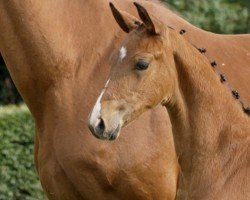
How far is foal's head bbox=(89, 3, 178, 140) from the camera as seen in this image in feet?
18.2

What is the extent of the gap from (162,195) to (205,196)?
974 mm

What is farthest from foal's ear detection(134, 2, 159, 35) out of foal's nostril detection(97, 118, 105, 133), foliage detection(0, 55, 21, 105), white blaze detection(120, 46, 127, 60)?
foliage detection(0, 55, 21, 105)

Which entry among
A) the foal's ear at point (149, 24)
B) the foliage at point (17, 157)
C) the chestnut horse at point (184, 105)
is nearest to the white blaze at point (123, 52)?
the chestnut horse at point (184, 105)

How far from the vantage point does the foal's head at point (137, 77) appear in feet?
18.2

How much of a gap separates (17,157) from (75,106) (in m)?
3.08

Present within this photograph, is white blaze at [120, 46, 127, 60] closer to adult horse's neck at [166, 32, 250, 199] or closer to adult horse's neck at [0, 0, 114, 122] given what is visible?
adult horse's neck at [166, 32, 250, 199]

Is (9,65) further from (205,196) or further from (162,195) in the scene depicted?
(205,196)

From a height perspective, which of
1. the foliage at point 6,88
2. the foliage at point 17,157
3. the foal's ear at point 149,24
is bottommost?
the foliage at point 6,88

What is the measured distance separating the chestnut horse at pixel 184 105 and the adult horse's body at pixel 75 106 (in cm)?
69

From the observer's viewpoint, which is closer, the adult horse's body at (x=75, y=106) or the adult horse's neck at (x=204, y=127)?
the adult horse's neck at (x=204, y=127)

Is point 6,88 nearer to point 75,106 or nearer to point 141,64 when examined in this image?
point 75,106

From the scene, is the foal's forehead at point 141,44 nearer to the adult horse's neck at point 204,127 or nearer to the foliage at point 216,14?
the adult horse's neck at point 204,127

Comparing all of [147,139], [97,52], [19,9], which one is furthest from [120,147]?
[19,9]

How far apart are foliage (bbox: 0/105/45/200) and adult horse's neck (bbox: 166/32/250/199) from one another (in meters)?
3.79
